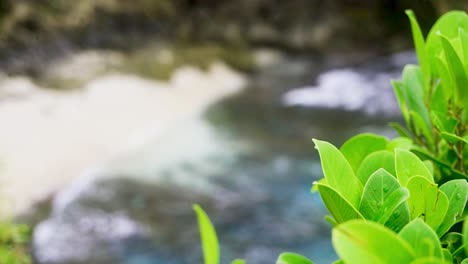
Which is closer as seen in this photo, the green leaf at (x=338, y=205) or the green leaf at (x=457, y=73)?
the green leaf at (x=338, y=205)

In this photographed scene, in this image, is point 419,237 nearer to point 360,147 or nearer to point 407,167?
point 407,167

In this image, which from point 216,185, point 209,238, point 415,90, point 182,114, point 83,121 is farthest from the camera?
point 182,114

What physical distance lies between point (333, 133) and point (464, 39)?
4.63m

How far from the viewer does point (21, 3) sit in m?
6.45

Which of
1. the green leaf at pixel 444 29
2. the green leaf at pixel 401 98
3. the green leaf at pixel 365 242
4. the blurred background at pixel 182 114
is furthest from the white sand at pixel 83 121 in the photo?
the green leaf at pixel 365 242

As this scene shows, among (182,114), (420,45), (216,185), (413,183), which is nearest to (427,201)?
(413,183)

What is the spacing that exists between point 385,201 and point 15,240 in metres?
3.32

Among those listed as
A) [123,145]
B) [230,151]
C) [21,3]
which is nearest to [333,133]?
[230,151]

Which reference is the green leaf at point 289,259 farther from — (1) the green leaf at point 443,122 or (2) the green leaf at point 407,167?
(1) the green leaf at point 443,122

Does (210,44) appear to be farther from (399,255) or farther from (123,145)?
(399,255)

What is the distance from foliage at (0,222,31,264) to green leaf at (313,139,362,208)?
3064mm

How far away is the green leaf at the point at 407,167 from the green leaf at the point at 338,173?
5 cm

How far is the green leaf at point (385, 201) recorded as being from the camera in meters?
0.53

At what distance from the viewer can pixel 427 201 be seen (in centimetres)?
55
